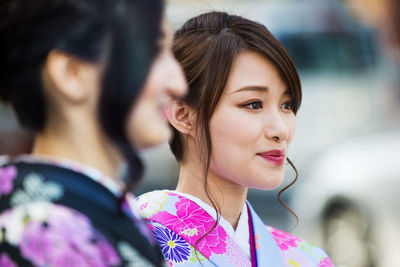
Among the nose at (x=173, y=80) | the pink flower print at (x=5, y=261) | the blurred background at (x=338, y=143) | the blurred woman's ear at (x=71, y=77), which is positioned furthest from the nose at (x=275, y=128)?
the blurred background at (x=338, y=143)

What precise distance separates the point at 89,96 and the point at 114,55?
69 mm

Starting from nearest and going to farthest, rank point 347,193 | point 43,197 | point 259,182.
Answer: point 43,197 → point 259,182 → point 347,193

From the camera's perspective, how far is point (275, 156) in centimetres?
180

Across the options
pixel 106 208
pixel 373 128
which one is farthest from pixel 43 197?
pixel 373 128

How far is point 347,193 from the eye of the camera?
5.26m

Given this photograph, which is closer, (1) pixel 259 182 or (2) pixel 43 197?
(2) pixel 43 197

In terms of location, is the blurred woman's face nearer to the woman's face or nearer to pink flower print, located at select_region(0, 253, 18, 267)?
pink flower print, located at select_region(0, 253, 18, 267)

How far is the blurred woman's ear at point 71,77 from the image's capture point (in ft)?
3.49

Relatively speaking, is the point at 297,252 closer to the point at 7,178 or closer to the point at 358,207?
the point at 7,178

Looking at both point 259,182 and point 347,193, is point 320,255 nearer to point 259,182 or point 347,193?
point 259,182

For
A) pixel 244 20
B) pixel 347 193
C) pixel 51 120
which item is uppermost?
pixel 244 20

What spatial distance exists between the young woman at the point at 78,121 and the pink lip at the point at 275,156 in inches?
27.1

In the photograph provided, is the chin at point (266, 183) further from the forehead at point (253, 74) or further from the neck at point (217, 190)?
the forehead at point (253, 74)

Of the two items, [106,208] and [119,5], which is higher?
[119,5]
